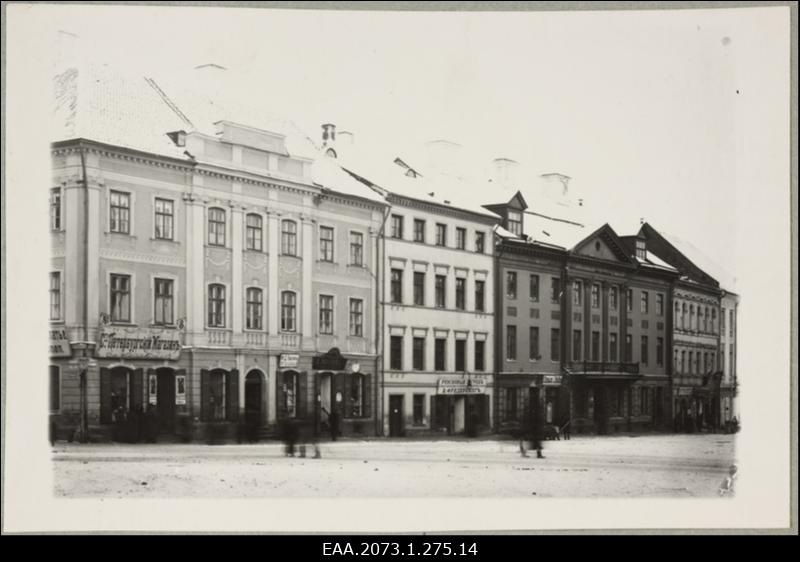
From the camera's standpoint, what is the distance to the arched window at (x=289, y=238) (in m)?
11.7

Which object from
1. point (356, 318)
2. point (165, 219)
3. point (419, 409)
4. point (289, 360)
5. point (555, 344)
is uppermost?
point (165, 219)

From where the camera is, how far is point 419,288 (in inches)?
479

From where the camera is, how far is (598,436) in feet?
40.4

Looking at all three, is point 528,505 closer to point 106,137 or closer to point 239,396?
point 239,396

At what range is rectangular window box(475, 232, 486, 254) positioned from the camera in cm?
1255

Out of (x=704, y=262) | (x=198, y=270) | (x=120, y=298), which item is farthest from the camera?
(x=704, y=262)

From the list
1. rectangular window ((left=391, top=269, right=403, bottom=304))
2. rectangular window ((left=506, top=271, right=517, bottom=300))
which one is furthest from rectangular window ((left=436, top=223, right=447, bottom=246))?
→ rectangular window ((left=506, top=271, right=517, bottom=300))

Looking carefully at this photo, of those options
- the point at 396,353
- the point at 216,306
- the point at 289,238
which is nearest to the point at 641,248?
the point at 396,353

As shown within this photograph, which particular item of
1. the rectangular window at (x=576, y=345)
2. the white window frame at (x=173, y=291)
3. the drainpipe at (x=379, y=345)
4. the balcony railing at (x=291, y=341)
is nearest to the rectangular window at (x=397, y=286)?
the drainpipe at (x=379, y=345)

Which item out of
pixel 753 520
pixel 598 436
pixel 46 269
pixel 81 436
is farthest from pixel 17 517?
pixel 753 520

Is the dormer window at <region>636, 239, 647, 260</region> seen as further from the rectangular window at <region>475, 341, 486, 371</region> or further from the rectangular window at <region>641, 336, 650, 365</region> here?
the rectangular window at <region>475, 341, 486, 371</region>

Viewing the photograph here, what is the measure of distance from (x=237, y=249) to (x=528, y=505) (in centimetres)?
344

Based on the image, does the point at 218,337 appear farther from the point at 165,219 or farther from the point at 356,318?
the point at 356,318

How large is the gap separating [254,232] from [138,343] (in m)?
1.48
